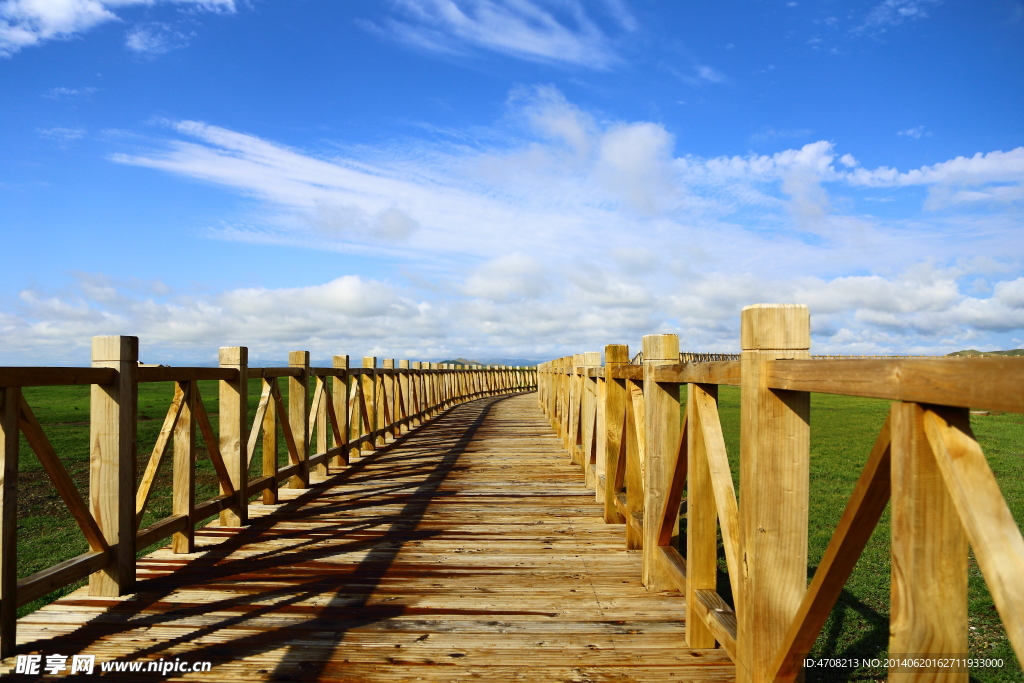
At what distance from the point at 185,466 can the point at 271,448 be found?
159 cm

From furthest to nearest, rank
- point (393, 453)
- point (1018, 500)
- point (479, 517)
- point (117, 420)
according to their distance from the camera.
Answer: point (393, 453) < point (1018, 500) < point (479, 517) < point (117, 420)

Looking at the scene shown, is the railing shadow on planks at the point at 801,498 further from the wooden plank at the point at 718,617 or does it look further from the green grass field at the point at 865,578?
the green grass field at the point at 865,578

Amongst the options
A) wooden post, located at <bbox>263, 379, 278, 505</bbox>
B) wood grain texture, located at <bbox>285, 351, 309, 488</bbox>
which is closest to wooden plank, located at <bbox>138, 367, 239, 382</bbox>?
wooden post, located at <bbox>263, 379, 278, 505</bbox>

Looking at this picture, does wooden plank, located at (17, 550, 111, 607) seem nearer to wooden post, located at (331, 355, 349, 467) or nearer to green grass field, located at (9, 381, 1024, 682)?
green grass field, located at (9, 381, 1024, 682)

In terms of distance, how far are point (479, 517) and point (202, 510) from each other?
2235 mm

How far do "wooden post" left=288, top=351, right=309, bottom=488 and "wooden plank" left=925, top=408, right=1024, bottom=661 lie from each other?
6.10 m

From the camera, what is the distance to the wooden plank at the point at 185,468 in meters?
4.36

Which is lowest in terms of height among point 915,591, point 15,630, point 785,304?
point 15,630

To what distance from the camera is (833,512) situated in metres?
7.84

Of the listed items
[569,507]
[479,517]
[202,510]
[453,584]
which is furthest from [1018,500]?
[202,510]

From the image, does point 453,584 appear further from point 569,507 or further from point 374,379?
point 374,379

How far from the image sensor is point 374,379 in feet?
33.1

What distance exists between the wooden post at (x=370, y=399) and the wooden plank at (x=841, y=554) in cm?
831

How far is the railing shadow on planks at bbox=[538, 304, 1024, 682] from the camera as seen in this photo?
124 cm
